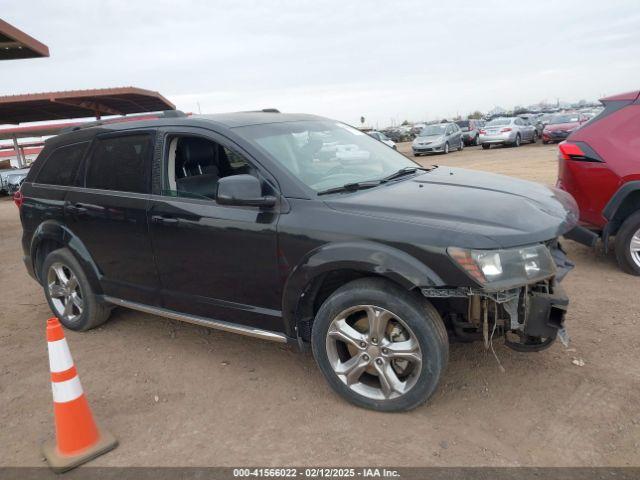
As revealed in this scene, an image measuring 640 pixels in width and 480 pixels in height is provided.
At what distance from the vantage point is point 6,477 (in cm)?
284

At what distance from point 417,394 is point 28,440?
Result: 2359 millimetres

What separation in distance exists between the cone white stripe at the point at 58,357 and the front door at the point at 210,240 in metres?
1.04

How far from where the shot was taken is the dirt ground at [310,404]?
2.83m

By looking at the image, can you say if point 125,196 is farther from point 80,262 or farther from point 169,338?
point 169,338

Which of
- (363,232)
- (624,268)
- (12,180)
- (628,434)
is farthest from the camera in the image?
(12,180)

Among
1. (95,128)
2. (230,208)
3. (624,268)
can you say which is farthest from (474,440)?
(95,128)

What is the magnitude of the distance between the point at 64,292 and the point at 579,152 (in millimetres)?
5243

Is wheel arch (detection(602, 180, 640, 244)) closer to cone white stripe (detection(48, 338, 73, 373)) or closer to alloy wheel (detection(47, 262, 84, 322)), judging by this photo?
cone white stripe (detection(48, 338, 73, 373))

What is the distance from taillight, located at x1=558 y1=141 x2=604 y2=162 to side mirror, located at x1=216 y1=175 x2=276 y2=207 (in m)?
3.69

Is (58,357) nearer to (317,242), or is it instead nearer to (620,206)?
(317,242)

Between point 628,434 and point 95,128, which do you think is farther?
point 95,128

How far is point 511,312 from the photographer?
297cm

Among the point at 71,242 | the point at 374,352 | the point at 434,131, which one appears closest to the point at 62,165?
the point at 71,242

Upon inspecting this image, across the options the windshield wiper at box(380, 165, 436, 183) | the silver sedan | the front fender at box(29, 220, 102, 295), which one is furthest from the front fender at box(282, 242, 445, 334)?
the silver sedan
